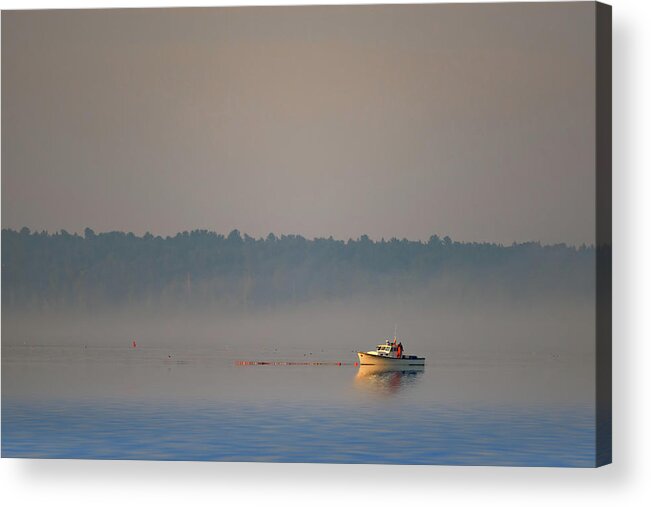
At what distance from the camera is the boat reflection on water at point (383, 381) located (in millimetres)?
17156

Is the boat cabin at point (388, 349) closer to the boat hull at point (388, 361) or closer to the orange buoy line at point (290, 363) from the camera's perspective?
the boat hull at point (388, 361)

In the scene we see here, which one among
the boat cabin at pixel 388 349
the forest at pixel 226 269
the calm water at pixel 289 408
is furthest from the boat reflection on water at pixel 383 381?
the forest at pixel 226 269

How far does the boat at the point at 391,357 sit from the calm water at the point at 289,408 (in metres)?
0.13

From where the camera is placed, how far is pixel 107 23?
17.4m

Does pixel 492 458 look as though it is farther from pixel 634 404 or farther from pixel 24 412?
pixel 24 412

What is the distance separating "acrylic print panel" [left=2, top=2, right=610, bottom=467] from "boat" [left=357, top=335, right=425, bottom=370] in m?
0.03

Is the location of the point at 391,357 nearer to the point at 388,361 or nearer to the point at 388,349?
the point at 388,361

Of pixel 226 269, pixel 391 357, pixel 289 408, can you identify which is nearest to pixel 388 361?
pixel 391 357

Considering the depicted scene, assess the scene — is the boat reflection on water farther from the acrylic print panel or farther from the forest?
the forest

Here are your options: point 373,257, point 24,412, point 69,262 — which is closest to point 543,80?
point 373,257

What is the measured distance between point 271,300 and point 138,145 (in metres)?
2.11

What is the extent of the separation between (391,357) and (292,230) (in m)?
1.65

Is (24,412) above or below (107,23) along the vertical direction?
below

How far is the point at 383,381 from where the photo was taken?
16938mm
